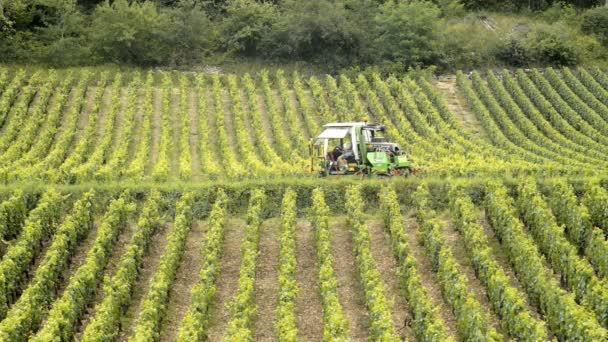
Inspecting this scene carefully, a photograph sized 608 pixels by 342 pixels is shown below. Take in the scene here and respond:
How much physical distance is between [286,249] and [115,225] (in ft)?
17.4

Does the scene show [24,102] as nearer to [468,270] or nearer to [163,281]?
[163,281]

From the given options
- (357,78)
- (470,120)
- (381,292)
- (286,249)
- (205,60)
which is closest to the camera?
(381,292)

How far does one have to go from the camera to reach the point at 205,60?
5100 cm

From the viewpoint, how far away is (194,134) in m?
39.7

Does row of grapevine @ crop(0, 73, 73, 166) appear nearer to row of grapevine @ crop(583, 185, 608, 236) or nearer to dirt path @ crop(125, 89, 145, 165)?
dirt path @ crop(125, 89, 145, 165)

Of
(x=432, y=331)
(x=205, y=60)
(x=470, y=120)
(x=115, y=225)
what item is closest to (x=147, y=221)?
(x=115, y=225)

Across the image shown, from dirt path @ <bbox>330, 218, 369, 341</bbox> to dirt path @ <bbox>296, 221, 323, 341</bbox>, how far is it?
1.97ft

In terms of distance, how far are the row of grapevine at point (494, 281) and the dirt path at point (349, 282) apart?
2.92 m

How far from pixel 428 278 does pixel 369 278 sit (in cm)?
231

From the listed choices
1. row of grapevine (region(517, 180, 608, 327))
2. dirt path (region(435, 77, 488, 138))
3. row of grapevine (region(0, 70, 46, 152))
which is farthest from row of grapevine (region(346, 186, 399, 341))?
row of grapevine (region(0, 70, 46, 152))

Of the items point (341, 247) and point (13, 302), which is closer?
point (13, 302)

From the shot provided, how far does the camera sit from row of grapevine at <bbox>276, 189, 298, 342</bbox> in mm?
17828

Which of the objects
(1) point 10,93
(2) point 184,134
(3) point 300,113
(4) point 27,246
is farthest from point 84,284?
(1) point 10,93

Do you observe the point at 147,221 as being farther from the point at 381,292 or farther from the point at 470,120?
the point at 470,120
